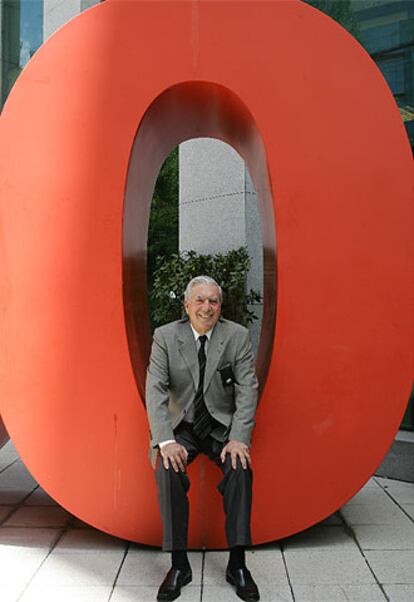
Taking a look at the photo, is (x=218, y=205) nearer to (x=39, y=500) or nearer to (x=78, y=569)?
(x=39, y=500)

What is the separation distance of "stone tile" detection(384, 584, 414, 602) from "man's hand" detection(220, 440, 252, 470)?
2.85 ft

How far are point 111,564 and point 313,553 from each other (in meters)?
1.09

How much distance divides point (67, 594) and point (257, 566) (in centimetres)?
98

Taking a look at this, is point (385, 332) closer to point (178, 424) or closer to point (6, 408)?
point (178, 424)

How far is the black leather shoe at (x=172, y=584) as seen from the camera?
10.4 ft

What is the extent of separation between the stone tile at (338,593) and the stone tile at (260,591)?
2.0 inches

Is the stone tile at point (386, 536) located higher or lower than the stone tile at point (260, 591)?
lower

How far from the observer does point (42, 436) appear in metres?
3.90

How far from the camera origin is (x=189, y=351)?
142 inches

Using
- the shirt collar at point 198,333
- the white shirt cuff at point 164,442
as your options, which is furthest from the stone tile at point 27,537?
the shirt collar at point 198,333

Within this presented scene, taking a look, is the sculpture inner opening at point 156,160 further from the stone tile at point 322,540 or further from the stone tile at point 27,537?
the stone tile at point 27,537

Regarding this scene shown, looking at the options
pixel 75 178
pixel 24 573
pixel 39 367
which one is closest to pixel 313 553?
pixel 24 573

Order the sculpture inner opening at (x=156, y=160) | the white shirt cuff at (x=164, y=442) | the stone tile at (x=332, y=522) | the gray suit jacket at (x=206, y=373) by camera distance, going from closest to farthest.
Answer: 1. the white shirt cuff at (x=164, y=442)
2. the gray suit jacket at (x=206, y=373)
3. the sculpture inner opening at (x=156, y=160)
4. the stone tile at (x=332, y=522)

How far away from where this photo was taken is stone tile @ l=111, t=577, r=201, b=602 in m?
3.20
